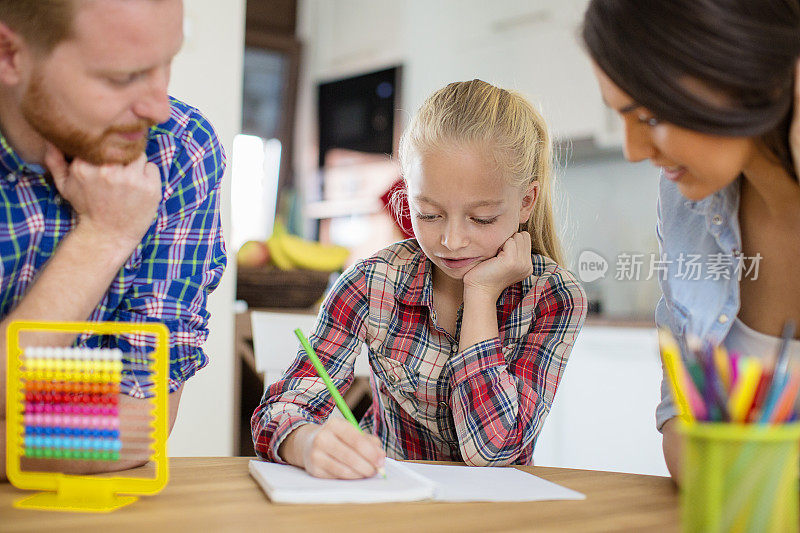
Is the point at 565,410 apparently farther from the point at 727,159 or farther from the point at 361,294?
the point at 727,159

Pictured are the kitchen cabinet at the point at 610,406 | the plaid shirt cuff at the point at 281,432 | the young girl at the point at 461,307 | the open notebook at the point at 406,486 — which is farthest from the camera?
the kitchen cabinet at the point at 610,406

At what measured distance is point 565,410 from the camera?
126 inches

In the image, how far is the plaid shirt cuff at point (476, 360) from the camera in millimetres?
1222

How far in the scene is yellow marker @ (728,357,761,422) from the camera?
536mm

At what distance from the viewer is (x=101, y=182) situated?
944mm

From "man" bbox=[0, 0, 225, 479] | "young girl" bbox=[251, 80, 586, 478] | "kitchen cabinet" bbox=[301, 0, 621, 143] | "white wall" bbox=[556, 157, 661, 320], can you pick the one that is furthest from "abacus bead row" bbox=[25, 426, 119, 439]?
"white wall" bbox=[556, 157, 661, 320]

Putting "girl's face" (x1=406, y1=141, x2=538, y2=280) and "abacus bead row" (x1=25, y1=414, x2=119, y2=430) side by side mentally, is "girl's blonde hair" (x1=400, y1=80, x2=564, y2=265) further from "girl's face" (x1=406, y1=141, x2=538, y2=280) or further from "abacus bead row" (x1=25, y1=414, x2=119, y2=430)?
"abacus bead row" (x1=25, y1=414, x2=119, y2=430)

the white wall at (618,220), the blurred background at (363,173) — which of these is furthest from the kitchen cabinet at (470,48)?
the white wall at (618,220)

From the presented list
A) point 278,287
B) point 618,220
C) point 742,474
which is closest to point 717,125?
point 742,474

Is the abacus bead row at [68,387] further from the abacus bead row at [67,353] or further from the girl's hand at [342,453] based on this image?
the girl's hand at [342,453]

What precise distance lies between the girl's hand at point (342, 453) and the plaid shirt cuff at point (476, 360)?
32cm

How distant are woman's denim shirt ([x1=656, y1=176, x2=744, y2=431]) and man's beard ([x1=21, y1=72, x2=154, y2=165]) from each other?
2.36ft

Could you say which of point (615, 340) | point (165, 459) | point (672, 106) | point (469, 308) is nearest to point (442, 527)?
point (165, 459)

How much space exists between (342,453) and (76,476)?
0.28 metres
